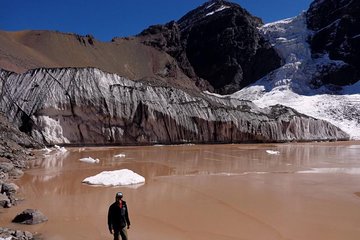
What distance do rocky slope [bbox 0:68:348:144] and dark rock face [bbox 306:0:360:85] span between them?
4489 cm

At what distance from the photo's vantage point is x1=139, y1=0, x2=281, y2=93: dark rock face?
10612 cm

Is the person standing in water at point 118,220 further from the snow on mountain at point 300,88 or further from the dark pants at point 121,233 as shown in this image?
the snow on mountain at point 300,88

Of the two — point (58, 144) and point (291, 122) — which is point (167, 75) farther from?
point (58, 144)

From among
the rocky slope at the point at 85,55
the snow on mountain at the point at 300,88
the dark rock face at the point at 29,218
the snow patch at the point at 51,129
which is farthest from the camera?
the snow on mountain at the point at 300,88

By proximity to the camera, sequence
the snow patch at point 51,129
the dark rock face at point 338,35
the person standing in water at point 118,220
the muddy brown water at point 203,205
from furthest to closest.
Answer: the dark rock face at point 338,35 < the snow patch at point 51,129 < the muddy brown water at point 203,205 < the person standing in water at point 118,220

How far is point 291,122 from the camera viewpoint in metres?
59.2

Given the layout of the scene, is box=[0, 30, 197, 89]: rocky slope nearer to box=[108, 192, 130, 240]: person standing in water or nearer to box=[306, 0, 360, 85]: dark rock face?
box=[306, 0, 360, 85]: dark rock face

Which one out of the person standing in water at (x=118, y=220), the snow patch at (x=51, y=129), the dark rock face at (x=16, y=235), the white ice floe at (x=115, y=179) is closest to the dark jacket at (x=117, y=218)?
the person standing in water at (x=118, y=220)

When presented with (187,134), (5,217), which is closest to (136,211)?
(5,217)

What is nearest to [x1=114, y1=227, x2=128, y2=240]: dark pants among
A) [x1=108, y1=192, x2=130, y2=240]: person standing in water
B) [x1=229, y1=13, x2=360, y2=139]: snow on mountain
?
[x1=108, y1=192, x2=130, y2=240]: person standing in water

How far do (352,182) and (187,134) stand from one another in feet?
102

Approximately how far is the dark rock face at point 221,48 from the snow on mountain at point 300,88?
413 cm

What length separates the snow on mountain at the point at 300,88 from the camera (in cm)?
7631

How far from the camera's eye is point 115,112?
44.0 metres
